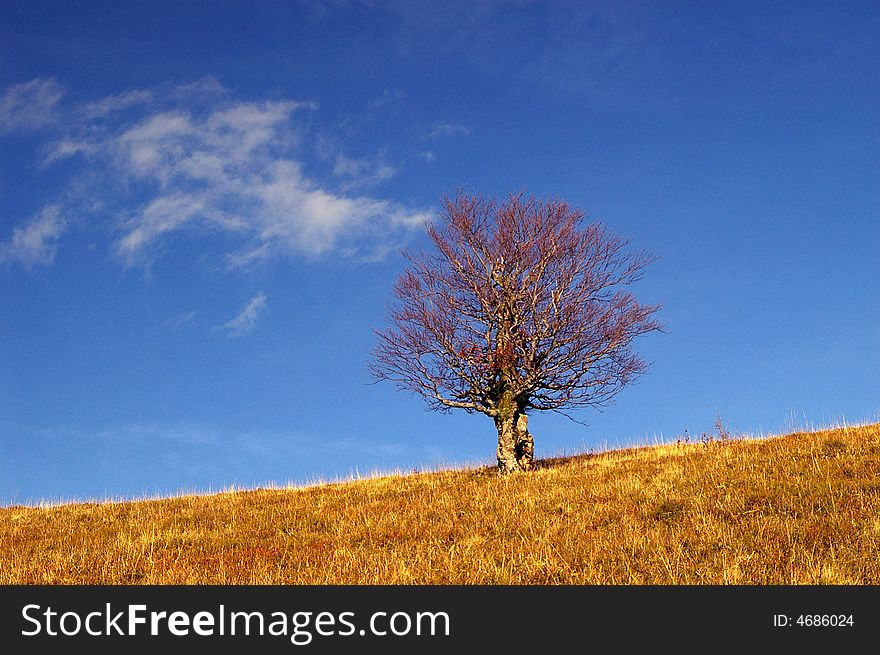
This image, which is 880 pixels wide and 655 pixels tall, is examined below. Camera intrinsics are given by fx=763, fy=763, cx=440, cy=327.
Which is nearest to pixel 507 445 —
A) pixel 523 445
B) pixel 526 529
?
pixel 523 445

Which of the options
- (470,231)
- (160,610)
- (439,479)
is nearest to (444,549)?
(160,610)

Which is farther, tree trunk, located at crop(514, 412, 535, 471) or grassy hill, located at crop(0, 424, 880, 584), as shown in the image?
tree trunk, located at crop(514, 412, 535, 471)

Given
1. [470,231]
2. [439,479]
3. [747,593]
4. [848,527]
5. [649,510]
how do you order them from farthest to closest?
[470,231], [439,479], [649,510], [848,527], [747,593]

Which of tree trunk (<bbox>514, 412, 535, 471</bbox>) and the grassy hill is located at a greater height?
tree trunk (<bbox>514, 412, 535, 471</bbox>)

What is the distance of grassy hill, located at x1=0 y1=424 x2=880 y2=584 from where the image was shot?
11.3 metres

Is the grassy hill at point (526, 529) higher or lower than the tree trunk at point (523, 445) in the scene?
lower

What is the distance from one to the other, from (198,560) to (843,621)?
10.5 metres

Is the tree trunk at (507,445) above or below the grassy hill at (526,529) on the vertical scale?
above

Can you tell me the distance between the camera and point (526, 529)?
14414 mm

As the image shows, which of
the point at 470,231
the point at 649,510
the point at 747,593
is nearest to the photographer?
the point at 747,593

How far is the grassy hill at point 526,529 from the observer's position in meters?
11.3

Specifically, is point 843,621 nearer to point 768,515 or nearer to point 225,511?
point 768,515

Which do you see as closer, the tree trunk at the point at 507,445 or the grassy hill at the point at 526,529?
the grassy hill at the point at 526,529

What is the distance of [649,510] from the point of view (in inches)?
599
